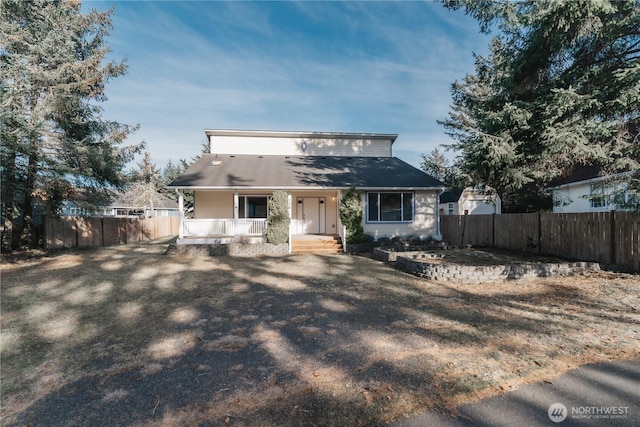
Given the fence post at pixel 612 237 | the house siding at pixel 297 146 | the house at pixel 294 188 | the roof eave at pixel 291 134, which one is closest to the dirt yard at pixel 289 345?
the fence post at pixel 612 237

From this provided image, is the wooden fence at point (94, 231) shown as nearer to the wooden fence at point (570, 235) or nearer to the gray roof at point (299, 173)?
the gray roof at point (299, 173)

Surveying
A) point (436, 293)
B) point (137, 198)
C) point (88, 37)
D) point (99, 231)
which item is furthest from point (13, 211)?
point (137, 198)

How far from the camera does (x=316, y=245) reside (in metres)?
→ 13.2

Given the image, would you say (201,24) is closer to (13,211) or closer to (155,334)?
(13,211)

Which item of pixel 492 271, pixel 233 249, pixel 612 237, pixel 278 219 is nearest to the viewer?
pixel 492 271

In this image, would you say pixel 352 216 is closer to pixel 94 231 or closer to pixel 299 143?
pixel 299 143

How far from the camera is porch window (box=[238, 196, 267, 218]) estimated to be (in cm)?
1434

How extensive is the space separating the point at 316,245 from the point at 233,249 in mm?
3621

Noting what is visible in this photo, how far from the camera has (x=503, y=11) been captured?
846cm

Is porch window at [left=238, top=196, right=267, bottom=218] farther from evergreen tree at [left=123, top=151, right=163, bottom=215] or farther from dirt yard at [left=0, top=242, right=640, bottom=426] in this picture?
evergreen tree at [left=123, top=151, right=163, bottom=215]

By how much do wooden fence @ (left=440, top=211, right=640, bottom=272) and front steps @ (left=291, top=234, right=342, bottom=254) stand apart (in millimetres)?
7159

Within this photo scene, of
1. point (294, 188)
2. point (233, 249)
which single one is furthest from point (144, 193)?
point (294, 188)

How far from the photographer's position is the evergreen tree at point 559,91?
7.51m

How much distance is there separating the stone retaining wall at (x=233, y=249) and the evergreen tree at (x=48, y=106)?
4.77m
